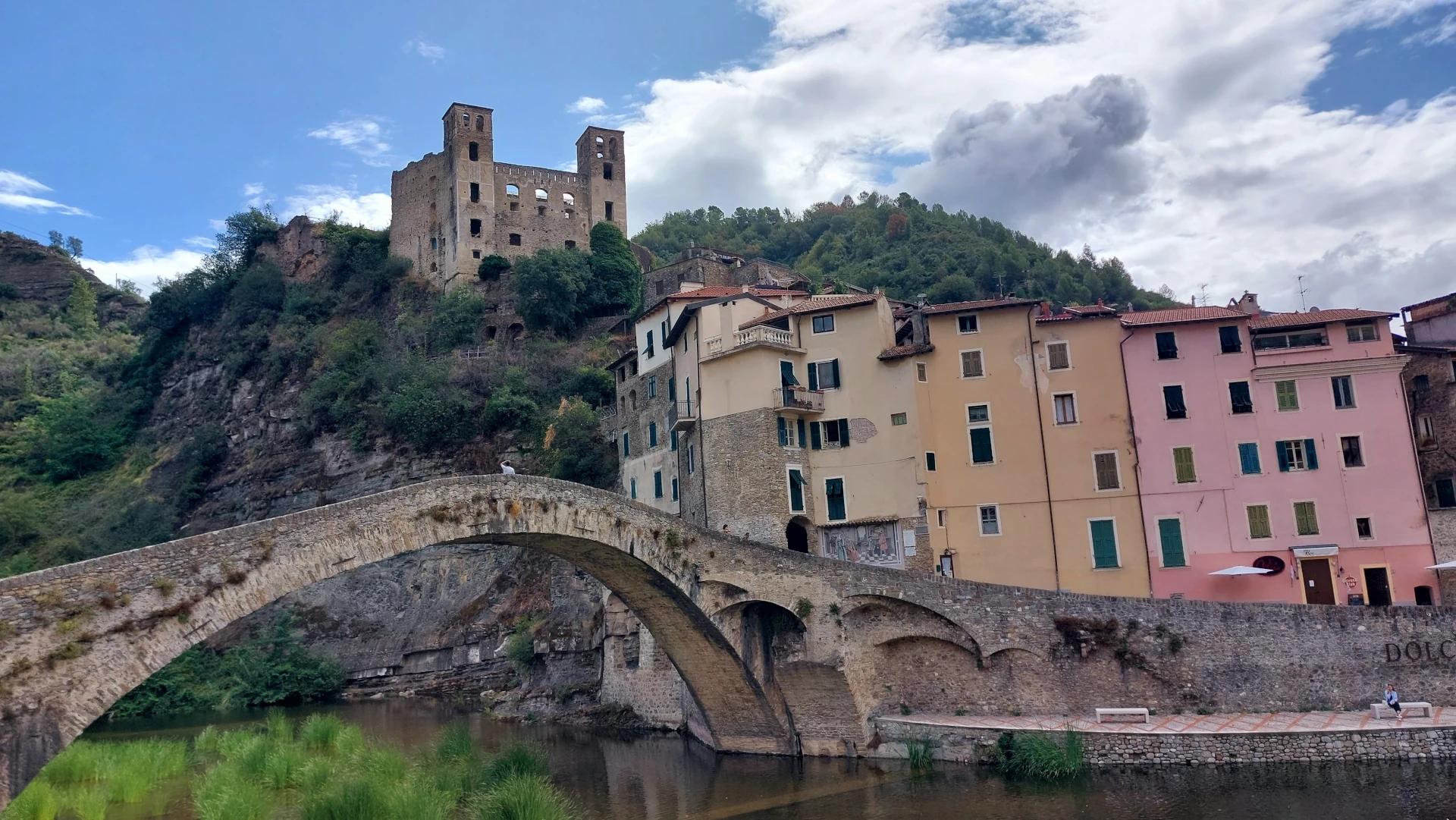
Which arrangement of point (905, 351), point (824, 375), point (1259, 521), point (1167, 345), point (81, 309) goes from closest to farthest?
point (1259, 521) < point (1167, 345) < point (905, 351) < point (824, 375) < point (81, 309)

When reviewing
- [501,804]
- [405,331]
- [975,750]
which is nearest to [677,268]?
[405,331]

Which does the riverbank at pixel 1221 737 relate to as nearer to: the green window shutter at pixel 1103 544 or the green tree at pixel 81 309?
the green window shutter at pixel 1103 544

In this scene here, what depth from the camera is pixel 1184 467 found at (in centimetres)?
3052

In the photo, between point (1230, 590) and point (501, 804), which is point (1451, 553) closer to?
point (1230, 590)

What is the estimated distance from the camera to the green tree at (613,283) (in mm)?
58812

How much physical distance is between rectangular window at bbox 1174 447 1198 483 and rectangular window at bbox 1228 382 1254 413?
186 cm

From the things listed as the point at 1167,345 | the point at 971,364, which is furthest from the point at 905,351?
the point at 1167,345

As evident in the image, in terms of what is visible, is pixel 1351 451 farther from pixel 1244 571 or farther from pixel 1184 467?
pixel 1244 571

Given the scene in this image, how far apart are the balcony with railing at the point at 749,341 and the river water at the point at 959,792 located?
1260 cm

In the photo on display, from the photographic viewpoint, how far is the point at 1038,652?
2584 cm

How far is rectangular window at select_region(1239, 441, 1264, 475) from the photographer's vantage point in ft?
98.7

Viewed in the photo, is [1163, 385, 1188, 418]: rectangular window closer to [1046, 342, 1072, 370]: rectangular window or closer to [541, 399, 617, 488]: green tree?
[1046, 342, 1072, 370]: rectangular window

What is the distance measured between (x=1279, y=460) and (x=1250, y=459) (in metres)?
0.78

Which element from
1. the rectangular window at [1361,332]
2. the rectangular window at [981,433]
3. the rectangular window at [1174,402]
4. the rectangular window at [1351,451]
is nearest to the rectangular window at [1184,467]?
the rectangular window at [1174,402]
